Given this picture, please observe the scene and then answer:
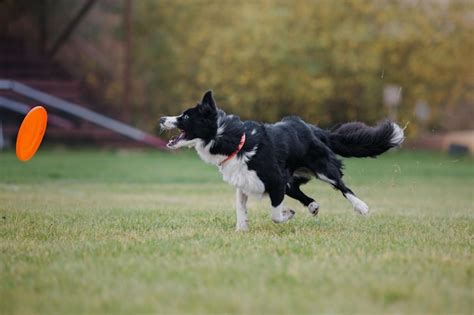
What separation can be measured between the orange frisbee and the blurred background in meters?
→ 21.4

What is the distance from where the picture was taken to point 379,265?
5.52 metres

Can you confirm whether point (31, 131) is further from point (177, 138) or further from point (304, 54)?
point (304, 54)

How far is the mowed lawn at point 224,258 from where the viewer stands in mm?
4473

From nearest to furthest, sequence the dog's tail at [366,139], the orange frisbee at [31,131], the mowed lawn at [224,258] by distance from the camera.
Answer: the mowed lawn at [224,258]
the dog's tail at [366,139]
the orange frisbee at [31,131]

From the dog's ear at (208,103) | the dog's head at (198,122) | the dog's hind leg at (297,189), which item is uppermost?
the dog's ear at (208,103)

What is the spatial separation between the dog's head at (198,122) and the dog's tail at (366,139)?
2025 mm

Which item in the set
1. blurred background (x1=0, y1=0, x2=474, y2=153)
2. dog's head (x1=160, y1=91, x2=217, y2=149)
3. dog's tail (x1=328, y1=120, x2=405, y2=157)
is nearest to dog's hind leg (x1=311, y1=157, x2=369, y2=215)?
dog's tail (x1=328, y1=120, x2=405, y2=157)

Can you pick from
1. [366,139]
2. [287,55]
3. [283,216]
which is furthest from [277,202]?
[287,55]

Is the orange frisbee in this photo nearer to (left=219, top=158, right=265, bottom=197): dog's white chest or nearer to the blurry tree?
(left=219, top=158, right=265, bottom=197): dog's white chest

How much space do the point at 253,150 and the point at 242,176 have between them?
0.92 feet

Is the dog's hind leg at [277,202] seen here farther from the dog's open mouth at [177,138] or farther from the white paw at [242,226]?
the dog's open mouth at [177,138]

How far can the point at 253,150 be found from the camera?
24.8 ft

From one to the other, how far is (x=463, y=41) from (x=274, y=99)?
28.8 ft

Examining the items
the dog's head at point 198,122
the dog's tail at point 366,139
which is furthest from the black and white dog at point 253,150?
the dog's tail at point 366,139
